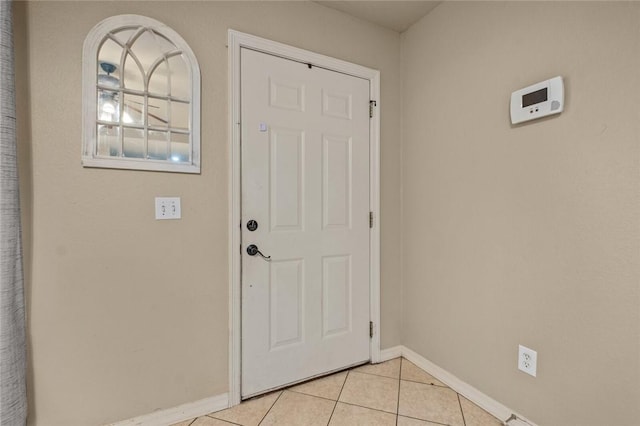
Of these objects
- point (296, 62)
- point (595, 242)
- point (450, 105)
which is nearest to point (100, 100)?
point (296, 62)

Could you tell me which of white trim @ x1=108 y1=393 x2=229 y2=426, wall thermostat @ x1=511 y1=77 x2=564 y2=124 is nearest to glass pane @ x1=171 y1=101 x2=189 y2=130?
white trim @ x1=108 y1=393 x2=229 y2=426

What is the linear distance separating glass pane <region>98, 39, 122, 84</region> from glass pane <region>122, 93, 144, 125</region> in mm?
81

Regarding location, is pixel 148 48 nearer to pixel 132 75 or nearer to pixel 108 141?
pixel 132 75

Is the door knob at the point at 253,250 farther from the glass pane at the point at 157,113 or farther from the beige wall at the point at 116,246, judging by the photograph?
the glass pane at the point at 157,113

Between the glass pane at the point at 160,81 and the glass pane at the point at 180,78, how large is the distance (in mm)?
29

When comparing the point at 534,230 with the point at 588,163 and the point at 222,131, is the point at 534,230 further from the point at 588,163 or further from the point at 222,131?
the point at 222,131

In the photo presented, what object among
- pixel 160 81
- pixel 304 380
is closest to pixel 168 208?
pixel 160 81

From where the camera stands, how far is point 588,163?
4.24 ft

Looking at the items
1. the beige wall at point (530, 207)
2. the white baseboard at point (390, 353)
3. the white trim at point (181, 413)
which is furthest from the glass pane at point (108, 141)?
the white baseboard at point (390, 353)

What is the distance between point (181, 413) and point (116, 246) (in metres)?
0.97

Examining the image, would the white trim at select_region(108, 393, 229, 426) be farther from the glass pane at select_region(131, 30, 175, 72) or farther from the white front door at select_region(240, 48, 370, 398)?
the glass pane at select_region(131, 30, 175, 72)

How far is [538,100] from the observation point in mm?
1438

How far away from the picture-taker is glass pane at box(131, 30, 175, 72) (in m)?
1.53

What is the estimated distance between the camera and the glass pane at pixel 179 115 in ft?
5.27
